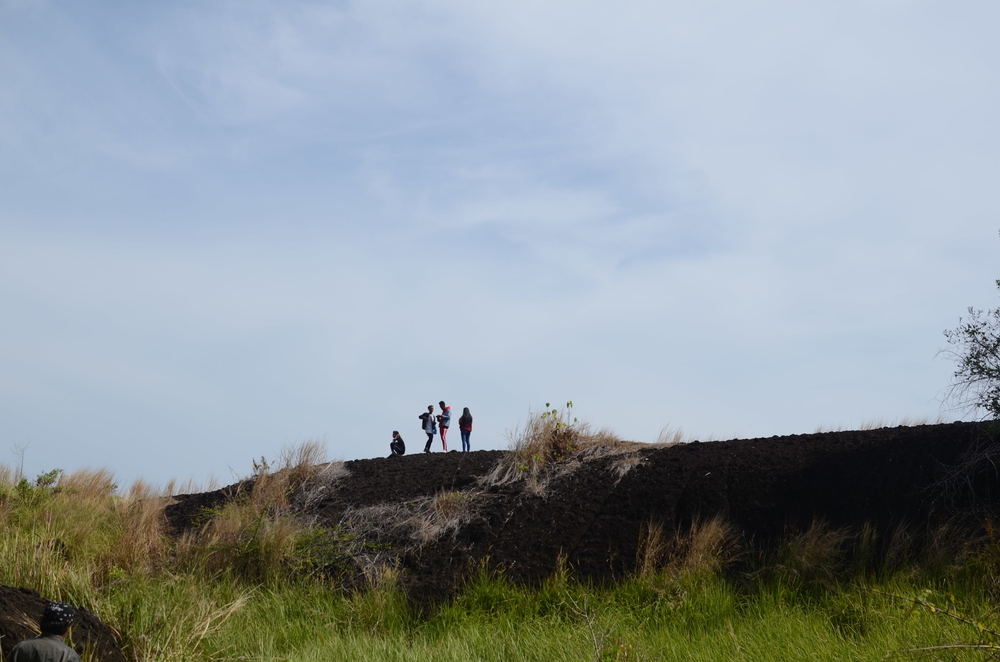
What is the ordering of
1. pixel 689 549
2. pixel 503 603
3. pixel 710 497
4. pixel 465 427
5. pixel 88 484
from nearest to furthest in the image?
pixel 503 603
pixel 689 549
pixel 710 497
pixel 88 484
pixel 465 427

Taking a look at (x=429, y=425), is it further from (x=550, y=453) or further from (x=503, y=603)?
(x=503, y=603)

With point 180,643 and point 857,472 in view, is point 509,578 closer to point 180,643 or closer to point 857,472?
point 180,643

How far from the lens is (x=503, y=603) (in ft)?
33.9

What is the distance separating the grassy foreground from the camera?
8367 millimetres

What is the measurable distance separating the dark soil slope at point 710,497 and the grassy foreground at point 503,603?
21.7 inches

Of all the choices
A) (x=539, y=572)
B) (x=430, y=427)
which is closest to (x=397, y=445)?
(x=430, y=427)

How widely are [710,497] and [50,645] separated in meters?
8.53

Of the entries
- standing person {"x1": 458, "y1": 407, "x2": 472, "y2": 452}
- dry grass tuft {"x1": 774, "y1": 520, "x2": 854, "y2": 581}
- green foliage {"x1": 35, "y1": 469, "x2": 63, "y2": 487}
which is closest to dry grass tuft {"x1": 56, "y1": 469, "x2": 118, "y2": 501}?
green foliage {"x1": 35, "y1": 469, "x2": 63, "y2": 487}

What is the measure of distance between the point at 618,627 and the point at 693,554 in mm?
1832

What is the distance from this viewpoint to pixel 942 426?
12453 mm

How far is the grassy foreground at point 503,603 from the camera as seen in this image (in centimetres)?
837

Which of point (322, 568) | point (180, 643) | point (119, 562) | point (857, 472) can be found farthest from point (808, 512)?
point (119, 562)

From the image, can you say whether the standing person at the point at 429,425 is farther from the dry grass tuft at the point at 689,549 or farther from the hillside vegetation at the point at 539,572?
the dry grass tuft at the point at 689,549

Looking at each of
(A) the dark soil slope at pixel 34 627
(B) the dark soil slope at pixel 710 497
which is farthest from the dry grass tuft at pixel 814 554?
(A) the dark soil slope at pixel 34 627
